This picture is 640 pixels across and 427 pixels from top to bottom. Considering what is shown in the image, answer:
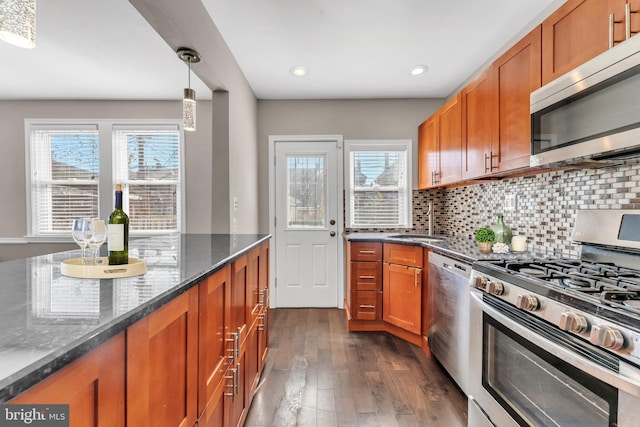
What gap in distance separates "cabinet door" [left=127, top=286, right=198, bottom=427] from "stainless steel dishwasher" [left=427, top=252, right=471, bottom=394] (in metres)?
1.54

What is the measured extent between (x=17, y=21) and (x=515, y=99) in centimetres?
225

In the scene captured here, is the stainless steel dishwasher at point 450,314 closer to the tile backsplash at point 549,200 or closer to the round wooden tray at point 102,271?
the tile backsplash at point 549,200

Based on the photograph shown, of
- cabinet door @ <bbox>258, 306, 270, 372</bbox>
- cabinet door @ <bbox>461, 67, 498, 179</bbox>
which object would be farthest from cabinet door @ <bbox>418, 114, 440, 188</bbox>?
cabinet door @ <bbox>258, 306, 270, 372</bbox>

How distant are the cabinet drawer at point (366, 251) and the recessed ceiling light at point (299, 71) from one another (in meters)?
1.71

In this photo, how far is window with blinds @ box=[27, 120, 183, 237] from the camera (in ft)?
12.0

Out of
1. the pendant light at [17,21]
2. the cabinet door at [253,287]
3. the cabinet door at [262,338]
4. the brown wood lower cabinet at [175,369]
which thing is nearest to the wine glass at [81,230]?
the brown wood lower cabinet at [175,369]

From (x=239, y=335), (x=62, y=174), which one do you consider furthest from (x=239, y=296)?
(x=62, y=174)

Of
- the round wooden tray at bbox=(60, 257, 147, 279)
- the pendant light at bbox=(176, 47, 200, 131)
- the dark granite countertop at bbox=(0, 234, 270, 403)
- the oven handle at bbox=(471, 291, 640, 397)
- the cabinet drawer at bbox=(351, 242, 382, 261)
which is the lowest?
the oven handle at bbox=(471, 291, 640, 397)

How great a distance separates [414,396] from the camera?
6.39ft

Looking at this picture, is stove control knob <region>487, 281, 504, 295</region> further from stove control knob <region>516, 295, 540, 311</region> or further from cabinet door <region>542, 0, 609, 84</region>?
cabinet door <region>542, 0, 609, 84</region>

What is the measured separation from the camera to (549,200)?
6.49 ft

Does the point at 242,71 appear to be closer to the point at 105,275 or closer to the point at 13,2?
the point at 13,2

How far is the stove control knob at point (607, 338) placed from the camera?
85 centimetres

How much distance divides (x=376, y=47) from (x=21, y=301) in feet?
8.67
